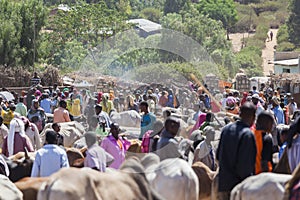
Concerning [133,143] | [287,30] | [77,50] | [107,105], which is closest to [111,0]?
[287,30]

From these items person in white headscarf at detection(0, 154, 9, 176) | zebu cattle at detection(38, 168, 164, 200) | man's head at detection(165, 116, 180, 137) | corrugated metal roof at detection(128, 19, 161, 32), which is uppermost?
corrugated metal roof at detection(128, 19, 161, 32)

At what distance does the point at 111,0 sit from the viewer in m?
80.2

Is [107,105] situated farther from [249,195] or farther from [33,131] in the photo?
[249,195]

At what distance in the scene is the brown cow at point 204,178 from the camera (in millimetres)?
10625

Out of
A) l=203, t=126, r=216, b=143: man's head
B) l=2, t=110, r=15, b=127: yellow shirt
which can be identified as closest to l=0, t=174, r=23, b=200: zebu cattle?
l=203, t=126, r=216, b=143: man's head

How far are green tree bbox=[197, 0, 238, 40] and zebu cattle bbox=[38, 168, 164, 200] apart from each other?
239 feet

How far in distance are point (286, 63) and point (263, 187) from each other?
41967 millimetres

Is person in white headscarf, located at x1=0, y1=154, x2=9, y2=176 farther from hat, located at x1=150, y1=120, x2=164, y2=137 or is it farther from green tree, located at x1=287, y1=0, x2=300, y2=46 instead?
green tree, located at x1=287, y1=0, x2=300, y2=46

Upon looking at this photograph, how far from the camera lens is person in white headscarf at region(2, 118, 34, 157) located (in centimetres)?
1291

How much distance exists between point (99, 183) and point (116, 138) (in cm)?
361

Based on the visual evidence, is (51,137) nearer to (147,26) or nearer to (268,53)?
(147,26)

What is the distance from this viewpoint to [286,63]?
4972 cm

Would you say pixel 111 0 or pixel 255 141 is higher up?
pixel 111 0

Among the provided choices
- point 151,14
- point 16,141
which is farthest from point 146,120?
point 151,14
